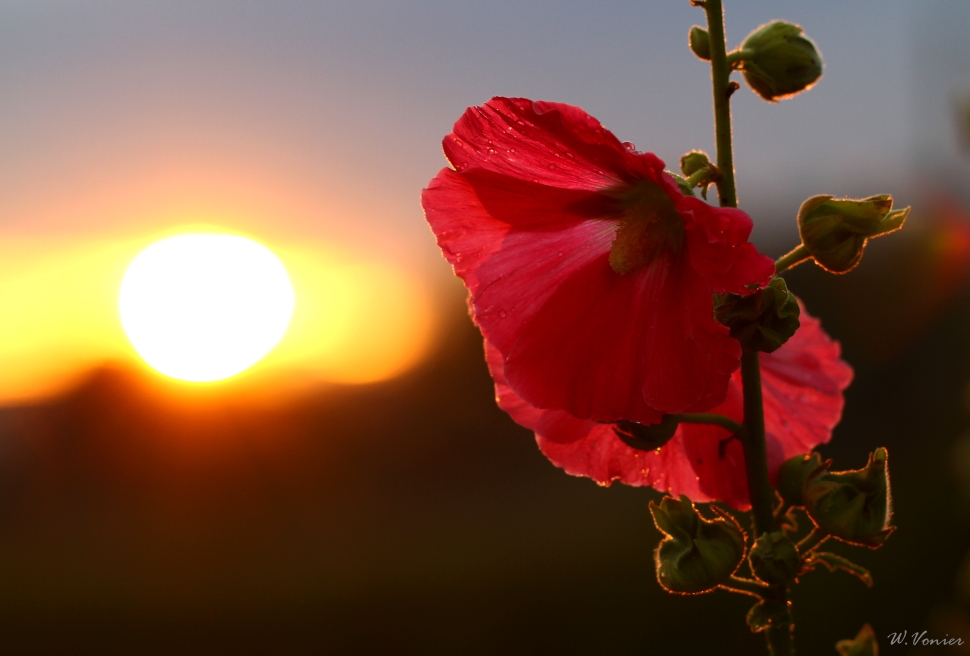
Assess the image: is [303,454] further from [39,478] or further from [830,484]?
[830,484]

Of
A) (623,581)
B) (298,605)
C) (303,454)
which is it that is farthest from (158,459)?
(623,581)

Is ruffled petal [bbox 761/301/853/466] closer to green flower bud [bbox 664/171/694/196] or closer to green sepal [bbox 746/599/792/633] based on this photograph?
green sepal [bbox 746/599/792/633]

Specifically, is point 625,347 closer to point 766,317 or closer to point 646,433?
point 646,433

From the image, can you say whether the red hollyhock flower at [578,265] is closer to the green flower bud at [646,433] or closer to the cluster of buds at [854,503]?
the green flower bud at [646,433]

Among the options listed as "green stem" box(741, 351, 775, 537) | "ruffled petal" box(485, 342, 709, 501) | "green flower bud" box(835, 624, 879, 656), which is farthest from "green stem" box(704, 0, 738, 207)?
"green flower bud" box(835, 624, 879, 656)

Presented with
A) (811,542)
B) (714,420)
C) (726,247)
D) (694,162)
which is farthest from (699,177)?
(811,542)
